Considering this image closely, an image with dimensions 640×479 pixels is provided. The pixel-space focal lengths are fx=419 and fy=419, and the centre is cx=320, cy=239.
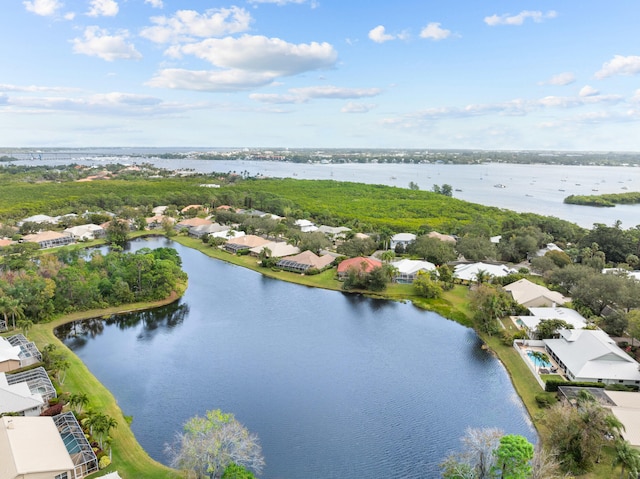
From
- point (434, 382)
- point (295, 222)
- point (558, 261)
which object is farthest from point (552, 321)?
point (295, 222)

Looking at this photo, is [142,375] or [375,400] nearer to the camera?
[375,400]

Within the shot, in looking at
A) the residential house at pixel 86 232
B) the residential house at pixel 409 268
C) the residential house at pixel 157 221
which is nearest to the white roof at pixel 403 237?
the residential house at pixel 409 268

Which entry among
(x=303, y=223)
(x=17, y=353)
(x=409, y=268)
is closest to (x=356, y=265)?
(x=409, y=268)

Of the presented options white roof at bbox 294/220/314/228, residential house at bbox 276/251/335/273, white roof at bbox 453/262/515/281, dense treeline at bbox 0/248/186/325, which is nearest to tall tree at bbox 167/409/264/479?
dense treeline at bbox 0/248/186/325

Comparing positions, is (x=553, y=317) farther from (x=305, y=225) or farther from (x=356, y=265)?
(x=305, y=225)

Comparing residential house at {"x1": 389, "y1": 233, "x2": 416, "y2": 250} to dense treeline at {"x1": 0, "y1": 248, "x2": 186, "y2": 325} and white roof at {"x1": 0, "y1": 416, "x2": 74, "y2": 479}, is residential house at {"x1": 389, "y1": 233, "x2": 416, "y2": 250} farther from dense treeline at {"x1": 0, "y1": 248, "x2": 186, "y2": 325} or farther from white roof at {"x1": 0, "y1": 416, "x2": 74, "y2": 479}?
white roof at {"x1": 0, "y1": 416, "x2": 74, "y2": 479}

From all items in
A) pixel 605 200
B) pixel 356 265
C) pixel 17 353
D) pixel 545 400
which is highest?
pixel 605 200

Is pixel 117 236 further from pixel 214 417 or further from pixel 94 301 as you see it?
pixel 214 417
